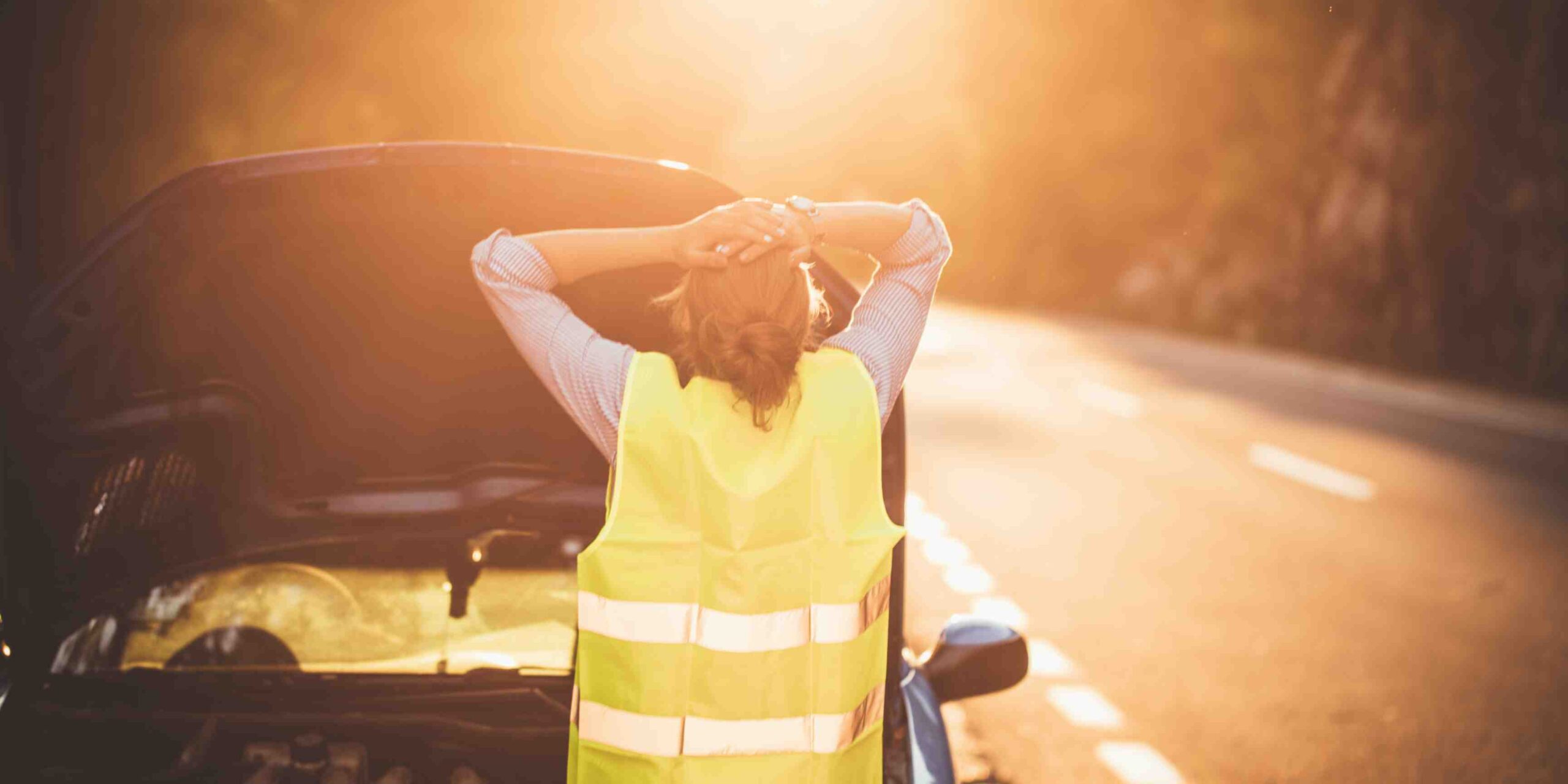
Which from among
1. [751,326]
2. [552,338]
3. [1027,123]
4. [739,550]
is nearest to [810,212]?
[751,326]

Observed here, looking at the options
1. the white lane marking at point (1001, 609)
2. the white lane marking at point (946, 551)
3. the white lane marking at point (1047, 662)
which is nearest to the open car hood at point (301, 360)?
the white lane marking at point (1047, 662)

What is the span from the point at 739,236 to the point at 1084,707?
15.5 feet

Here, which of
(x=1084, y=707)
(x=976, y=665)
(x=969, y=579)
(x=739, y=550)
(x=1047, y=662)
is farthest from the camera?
(x=969, y=579)

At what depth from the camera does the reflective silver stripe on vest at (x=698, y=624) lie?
2146mm

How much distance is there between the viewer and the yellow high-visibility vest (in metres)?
2.15

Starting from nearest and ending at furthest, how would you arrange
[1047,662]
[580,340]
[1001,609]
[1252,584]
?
[580,340]
[1047,662]
[1001,609]
[1252,584]

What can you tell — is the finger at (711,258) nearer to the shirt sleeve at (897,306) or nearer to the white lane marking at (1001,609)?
the shirt sleeve at (897,306)

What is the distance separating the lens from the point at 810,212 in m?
2.56

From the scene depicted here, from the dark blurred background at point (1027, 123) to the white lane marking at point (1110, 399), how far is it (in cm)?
531

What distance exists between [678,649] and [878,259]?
3.21ft

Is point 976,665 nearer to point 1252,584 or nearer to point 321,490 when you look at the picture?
point 321,490

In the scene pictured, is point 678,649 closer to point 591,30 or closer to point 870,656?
point 870,656

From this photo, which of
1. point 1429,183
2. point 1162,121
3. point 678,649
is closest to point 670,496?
point 678,649

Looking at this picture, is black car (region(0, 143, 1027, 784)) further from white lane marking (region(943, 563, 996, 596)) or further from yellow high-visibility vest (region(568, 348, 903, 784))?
white lane marking (region(943, 563, 996, 596))
